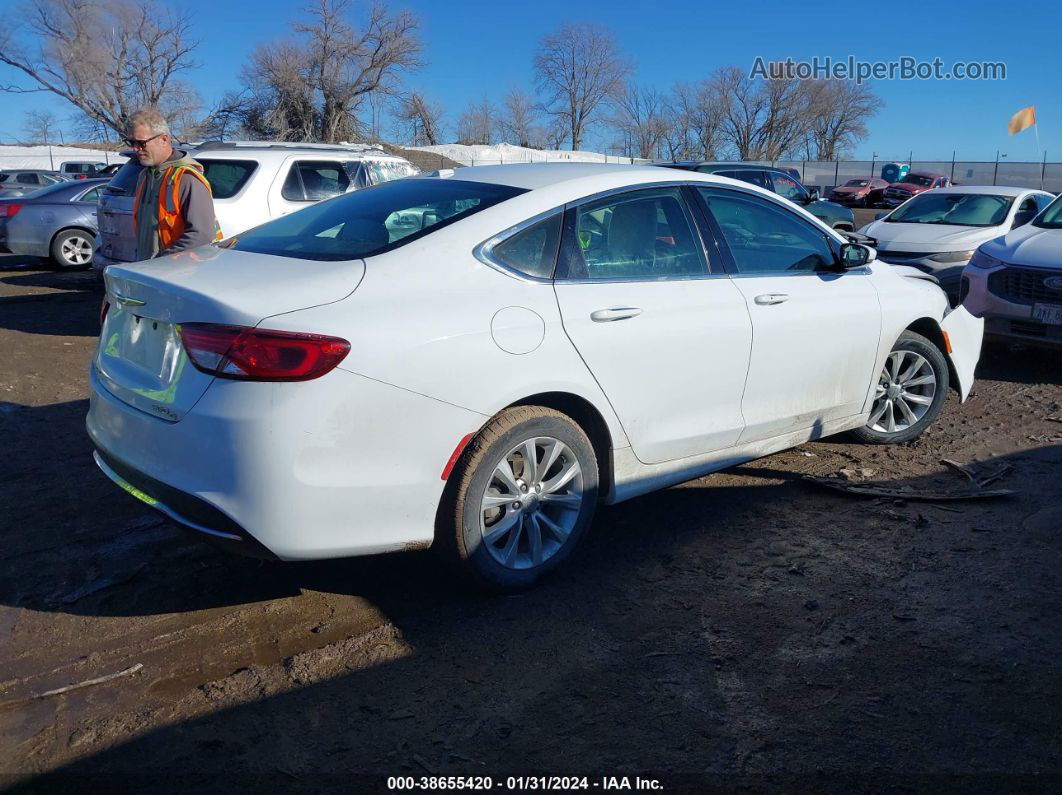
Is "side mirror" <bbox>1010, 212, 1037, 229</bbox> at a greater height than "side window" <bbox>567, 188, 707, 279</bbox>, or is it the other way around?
"side mirror" <bbox>1010, 212, 1037, 229</bbox>

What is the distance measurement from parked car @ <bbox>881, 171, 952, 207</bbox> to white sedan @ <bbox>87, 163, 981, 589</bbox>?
36420 millimetres

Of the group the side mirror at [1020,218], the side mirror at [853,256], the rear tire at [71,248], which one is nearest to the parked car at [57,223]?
the rear tire at [71,248]

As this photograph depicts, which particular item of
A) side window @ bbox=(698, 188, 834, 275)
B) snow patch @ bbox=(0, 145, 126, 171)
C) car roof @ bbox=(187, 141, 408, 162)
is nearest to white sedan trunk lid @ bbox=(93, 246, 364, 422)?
side window @ bbox=(698, 188, 834, 275)

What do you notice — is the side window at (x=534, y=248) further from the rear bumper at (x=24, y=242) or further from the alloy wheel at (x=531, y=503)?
the rear bumper at (x=24, y=242)

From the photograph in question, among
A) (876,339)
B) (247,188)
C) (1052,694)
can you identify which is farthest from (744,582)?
(247,188)

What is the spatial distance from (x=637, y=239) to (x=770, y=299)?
76 centimetres

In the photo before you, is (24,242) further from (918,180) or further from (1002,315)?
(918,180)

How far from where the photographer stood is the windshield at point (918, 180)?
127 feet

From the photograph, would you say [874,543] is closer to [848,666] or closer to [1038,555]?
[1038,555]

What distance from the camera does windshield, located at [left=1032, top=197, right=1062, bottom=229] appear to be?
8.48 metres

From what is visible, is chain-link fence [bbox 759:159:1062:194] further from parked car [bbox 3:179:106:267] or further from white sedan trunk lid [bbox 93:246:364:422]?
white sedan trunk lid [bbox 93:246:364:422]

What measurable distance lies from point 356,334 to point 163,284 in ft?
2.61

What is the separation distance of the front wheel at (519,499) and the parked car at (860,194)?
38.9 m

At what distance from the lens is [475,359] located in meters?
3.26
